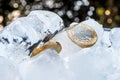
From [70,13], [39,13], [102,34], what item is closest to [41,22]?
[39,13]

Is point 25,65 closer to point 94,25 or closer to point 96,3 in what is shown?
point 94,25

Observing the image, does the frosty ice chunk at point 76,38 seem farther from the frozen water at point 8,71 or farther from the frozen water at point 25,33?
the frozen water at point 8,71

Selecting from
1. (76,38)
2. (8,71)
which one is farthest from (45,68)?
(76,38)

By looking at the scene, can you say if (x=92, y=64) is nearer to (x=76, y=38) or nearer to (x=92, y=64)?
(x=92, y=64)

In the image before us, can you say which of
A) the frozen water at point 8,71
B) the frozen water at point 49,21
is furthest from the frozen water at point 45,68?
the frozen water at point 49,21

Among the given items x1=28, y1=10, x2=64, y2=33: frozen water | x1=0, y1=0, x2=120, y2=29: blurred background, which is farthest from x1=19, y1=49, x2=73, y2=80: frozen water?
x1=0, y1=0, x2=120, y2=29: blurred background

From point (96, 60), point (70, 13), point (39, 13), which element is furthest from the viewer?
point (70, 13)
